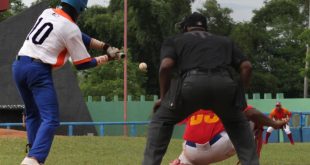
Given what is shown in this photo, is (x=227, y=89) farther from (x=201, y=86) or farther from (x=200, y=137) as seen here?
(x=200, y=137)

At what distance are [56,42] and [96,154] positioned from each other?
20.6ft

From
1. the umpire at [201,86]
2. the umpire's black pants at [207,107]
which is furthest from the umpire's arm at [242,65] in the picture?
the umpire's black pants at [207,107]

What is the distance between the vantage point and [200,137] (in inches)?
311

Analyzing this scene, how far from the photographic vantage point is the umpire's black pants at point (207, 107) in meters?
A: 6.24

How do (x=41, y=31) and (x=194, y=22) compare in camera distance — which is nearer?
(x=194, y=22)

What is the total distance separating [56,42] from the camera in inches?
284

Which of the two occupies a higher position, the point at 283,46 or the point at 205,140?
the point at 283,46

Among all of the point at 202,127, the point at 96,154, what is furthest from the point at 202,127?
the point at 96,154

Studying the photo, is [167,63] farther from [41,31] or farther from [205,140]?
[205,140]

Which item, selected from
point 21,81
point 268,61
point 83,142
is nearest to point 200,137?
point 21,81

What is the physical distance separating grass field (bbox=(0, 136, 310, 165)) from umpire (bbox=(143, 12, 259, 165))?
4223 mm

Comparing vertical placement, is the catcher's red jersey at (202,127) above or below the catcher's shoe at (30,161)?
above

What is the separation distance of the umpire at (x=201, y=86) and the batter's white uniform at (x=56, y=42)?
119cm

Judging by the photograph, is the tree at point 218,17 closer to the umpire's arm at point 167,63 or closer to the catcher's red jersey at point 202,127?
the catcher's red jersey at point 202,127
